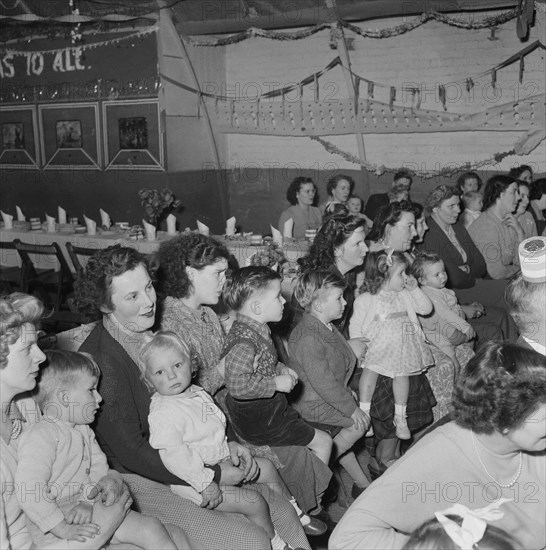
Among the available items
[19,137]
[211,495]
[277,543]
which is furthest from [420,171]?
[211,495]

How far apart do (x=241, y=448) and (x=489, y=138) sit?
6755mm

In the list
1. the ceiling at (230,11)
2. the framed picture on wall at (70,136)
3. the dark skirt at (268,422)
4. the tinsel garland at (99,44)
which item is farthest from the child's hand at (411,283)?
the framed picture on wall at (70,136)

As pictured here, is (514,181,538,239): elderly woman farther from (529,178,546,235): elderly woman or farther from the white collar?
the white collar

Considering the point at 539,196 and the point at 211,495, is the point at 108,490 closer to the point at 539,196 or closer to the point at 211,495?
the point at 211,495

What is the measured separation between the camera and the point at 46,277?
6.82 metres

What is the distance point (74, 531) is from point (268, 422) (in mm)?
1024

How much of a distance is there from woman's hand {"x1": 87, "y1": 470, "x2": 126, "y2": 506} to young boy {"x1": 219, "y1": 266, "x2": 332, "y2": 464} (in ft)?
2.32

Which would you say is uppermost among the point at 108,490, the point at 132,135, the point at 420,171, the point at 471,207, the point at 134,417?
the point at 132,135

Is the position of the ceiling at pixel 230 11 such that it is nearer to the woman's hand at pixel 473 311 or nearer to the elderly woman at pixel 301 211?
the elderly woman at pixel 301 211

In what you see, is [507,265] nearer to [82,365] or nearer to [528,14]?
[528,14]

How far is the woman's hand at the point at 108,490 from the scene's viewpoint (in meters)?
2.35

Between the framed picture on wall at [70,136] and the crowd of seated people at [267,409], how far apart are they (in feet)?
19.9

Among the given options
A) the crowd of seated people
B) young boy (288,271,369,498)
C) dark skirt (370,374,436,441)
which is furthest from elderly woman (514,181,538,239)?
young boy (288,271,369,498)

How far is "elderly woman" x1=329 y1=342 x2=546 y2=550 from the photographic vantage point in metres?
1.87
